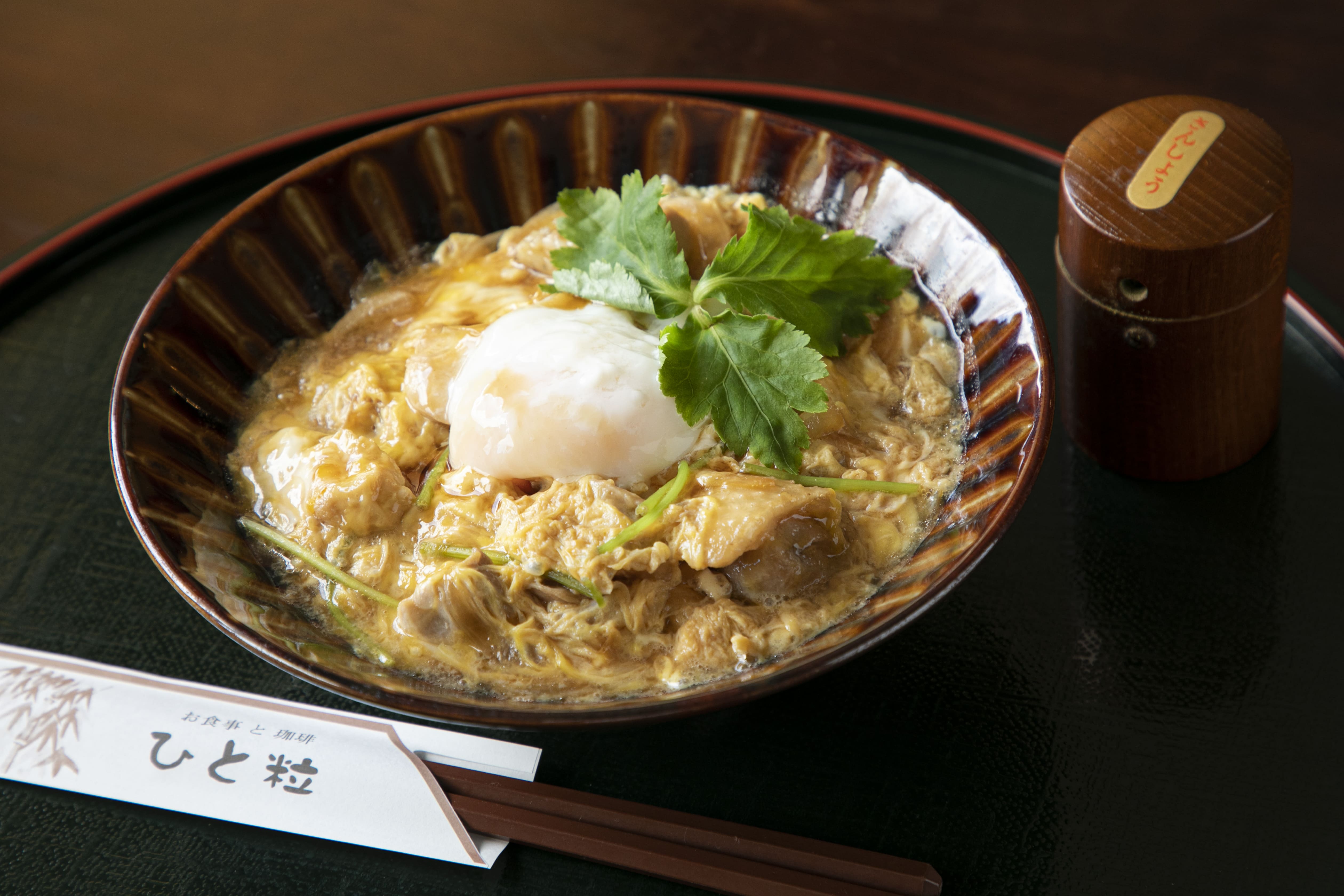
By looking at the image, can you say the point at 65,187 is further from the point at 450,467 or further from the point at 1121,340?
the point at 1121,340

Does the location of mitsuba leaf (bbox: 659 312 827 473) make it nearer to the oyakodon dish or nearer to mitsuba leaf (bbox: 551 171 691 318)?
the oyakodon dish

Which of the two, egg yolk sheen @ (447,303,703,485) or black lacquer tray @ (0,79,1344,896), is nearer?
black lacquer tray @ (0,79,1344,896)

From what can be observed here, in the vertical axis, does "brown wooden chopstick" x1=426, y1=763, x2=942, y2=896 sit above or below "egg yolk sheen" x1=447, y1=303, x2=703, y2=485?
Result: below

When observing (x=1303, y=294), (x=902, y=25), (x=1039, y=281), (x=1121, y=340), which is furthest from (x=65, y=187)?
(x=1303, y=294)

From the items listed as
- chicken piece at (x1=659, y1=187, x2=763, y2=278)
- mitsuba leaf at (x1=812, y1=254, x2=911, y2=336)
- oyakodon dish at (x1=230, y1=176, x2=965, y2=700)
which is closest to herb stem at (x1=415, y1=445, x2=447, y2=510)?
oyakodon dish at (x1=230, y1=176, x2=965, y2=700)

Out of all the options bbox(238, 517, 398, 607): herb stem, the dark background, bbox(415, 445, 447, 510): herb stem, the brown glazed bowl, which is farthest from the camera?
the dark background

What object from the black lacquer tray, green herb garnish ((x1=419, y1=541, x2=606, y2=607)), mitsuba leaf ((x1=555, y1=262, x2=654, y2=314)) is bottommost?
the black lacquer tray

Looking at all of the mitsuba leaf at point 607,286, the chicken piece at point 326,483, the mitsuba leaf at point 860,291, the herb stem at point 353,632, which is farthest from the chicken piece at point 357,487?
the mitsuba leaf at point 860,291

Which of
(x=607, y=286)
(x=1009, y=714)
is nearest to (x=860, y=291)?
(x=607, y=286)
